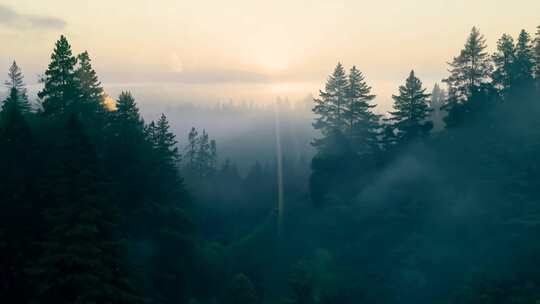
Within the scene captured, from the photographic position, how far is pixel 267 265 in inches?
1945

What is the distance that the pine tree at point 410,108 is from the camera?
53.5 meters

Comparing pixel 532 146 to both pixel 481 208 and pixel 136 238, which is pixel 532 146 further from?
pixel 136 238

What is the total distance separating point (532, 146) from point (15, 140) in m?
45.3

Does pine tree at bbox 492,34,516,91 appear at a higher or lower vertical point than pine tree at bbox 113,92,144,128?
higher

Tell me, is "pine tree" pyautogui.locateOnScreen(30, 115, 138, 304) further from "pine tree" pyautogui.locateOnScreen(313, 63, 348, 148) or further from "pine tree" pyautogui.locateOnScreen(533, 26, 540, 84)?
"pine tree" pyautogui.locateOnScreen(533, 26, 540, 84)

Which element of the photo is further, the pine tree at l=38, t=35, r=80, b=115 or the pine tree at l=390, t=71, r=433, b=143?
the pine tree at l=390, t=71, r=433, b=143

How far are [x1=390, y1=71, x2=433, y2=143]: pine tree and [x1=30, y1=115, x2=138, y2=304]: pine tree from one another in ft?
120

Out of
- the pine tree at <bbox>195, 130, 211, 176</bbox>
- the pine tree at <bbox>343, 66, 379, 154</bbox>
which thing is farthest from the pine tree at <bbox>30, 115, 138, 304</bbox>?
the pine tree at <bbox>195, 130, 211, 176</bbox>

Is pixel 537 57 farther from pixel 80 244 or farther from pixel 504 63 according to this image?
pixel 80 244

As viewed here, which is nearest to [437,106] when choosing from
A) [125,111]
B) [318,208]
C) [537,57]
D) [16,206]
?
[537,57]

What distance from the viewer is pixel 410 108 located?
2114 inches

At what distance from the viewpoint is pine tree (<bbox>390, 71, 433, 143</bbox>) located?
53.5 m

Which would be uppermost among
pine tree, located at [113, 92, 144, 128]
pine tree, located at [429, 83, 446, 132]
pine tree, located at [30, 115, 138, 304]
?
pine tree, located at [429, 83, 446, 132]

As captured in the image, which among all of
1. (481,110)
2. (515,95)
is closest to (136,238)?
(481,110)
